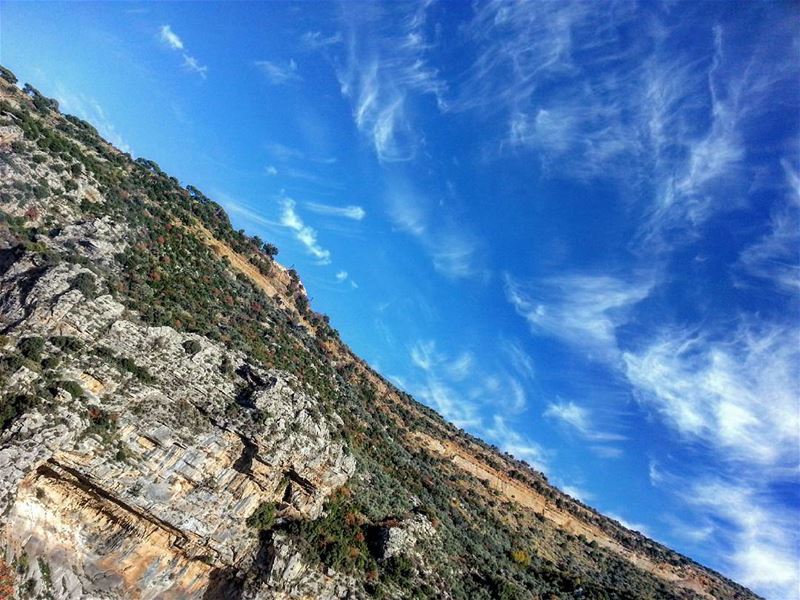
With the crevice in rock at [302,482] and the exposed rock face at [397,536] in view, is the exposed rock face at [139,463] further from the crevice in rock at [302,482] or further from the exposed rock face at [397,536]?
the exposed rock face at [397,536]

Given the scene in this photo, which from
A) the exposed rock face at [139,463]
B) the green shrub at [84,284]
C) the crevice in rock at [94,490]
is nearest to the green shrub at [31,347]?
the exposed rock face at [139,463]

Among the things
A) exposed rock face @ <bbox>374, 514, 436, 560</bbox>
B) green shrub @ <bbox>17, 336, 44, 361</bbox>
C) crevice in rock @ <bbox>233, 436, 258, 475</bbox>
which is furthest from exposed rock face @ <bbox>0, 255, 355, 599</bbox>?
exposed rock face @ <bbox>374, 514, 436, 560</bbox>

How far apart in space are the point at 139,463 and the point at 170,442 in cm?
213

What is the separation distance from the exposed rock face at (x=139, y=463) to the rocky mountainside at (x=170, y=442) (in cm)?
11

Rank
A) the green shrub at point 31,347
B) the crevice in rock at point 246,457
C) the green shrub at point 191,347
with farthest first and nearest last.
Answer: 1. the green shrub at point 191,347
2. the crevice in rock at point 246,457
3. the green shrub at point 31,347

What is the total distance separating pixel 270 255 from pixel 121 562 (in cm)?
6229

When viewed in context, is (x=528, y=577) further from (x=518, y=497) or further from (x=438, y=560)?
(x=518, y=497)

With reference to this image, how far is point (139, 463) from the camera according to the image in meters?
29.4

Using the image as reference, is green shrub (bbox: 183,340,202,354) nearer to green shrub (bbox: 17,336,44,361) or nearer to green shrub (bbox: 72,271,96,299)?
green shrub (bbox: 72,271,96,299)

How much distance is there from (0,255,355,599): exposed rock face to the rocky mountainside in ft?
0.34

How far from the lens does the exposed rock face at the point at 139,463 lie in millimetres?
25969

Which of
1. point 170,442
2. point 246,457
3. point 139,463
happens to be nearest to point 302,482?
point 246,457

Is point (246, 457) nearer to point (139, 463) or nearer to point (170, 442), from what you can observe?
point (170, 442)

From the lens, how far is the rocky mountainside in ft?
88.2
